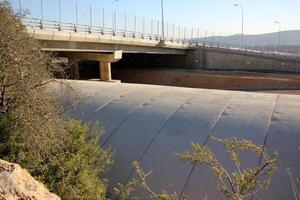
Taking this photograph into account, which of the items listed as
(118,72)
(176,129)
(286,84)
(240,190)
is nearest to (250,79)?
(286,84)

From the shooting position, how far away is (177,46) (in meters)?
73.4

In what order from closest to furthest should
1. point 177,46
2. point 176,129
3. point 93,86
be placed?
1. point 176,129
2. point 93,86
3. point 177,46

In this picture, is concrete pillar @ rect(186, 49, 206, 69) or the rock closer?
the rock

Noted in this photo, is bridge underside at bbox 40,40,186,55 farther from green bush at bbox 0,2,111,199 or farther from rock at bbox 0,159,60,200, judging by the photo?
rock at bbox 0,159,60,200

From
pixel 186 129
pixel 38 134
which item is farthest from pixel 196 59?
pixel 38 134

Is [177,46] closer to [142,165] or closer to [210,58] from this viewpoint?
[210,58]

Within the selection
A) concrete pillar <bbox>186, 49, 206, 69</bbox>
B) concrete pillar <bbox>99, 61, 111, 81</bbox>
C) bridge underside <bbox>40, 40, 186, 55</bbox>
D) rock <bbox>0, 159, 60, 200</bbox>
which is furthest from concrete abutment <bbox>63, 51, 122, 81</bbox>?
rock <bbox>0, 159, 60, 200</bbox>

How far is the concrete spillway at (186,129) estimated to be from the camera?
13656 millimetres

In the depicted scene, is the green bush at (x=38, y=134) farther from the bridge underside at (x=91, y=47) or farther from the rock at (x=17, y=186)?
the bridge underside at (x=91, y=47)

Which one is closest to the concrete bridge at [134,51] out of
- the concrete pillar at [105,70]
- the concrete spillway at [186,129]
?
the concrete pillar at [105,70]

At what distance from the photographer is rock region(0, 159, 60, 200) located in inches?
237

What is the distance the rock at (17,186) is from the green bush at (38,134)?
498cm

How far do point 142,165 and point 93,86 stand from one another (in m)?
9.55

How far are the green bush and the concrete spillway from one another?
1.78 m
